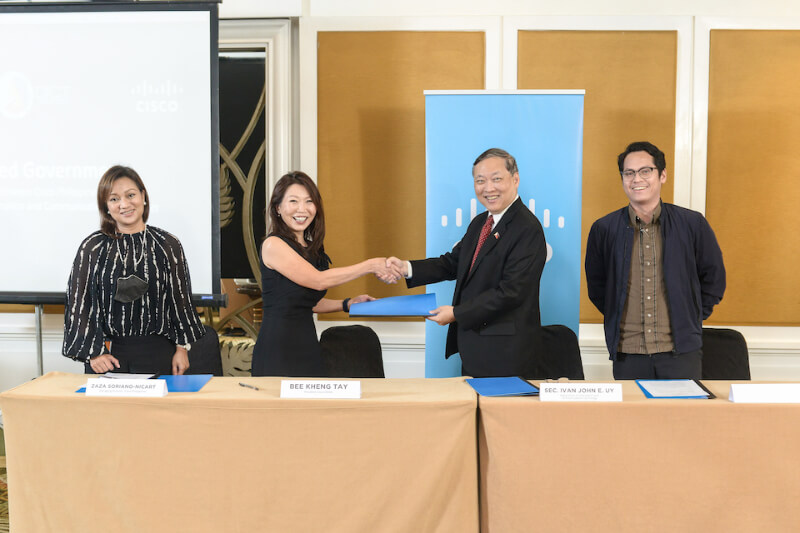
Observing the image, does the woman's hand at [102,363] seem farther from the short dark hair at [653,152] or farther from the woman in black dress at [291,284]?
the short dark hair at [653,152]

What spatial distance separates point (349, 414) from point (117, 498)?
0.60 meters

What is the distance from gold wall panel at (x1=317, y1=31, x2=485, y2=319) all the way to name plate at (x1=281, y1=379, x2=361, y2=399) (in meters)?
2.35

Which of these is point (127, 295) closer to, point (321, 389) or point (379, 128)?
point (321, 389)

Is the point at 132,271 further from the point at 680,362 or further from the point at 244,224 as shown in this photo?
the point at 680,362

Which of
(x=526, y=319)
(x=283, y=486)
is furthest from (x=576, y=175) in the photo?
(x=283, y=486)

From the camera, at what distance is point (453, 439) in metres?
1.50

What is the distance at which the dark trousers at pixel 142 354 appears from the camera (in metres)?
2.32

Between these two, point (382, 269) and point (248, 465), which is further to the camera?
point (382, 269)

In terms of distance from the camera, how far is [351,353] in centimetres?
304

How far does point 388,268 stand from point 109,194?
120cm

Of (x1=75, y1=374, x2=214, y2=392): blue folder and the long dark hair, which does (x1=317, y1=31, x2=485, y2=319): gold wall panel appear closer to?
the long dark hair

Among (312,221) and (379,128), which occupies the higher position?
(379,128)

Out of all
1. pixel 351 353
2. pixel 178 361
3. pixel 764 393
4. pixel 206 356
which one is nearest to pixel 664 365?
pixel 764 393

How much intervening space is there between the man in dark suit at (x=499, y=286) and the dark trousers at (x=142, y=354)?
3.39ft
